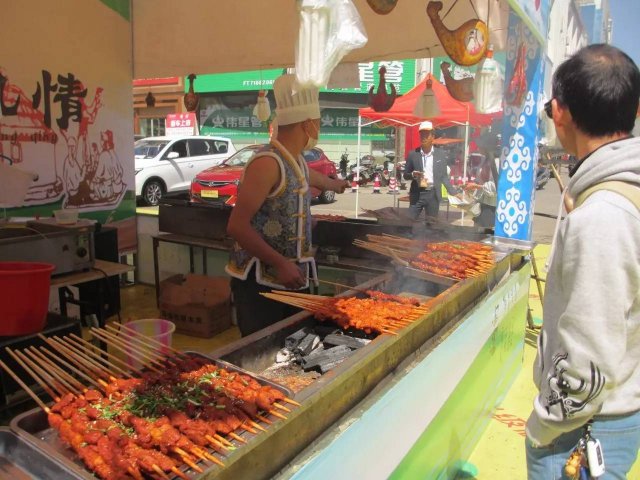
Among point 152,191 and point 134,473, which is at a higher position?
point 152,191

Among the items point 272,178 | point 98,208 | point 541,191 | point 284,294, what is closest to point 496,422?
point 284,294

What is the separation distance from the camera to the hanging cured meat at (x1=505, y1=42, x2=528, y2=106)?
4.89 metres

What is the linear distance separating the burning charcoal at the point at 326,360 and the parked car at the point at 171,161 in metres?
13.2

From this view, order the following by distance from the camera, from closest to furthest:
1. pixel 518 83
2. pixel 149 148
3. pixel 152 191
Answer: pixel 518 83 < pixel 152 191 < pixel 149 148

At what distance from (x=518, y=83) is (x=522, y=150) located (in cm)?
66

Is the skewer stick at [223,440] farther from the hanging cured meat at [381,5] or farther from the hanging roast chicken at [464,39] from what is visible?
the hanging roast chicken at [464,39]

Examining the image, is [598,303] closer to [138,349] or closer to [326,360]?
[326,360]

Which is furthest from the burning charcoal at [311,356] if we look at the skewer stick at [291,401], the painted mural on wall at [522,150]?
the painted mural on wall at [522,150]

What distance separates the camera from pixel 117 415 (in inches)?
62.4

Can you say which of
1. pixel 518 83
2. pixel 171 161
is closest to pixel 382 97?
pixel 518 83

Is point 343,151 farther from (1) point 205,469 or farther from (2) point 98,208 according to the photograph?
(1) point 205,469

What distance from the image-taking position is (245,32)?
260 inches

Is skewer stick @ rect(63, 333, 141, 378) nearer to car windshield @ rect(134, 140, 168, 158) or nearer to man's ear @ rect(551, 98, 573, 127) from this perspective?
man's ear @ rect(551, 98, 573, 127)

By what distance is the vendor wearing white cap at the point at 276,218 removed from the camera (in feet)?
9.09
